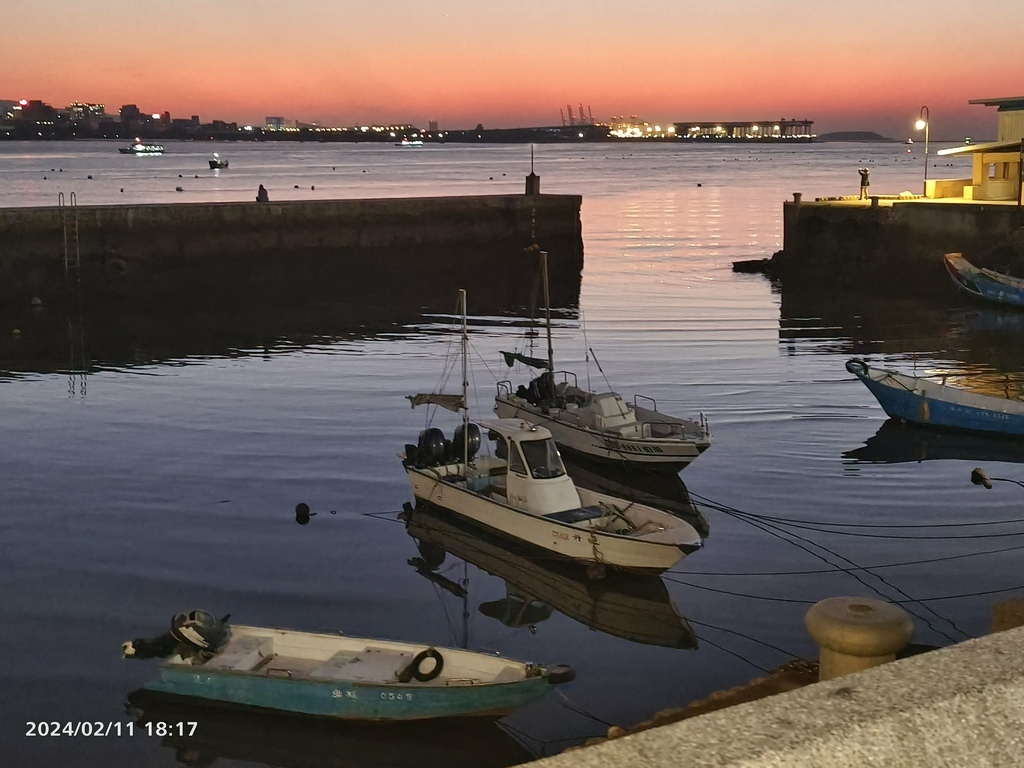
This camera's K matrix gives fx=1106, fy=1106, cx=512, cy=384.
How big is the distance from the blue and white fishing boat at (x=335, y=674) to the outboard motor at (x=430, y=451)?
7.01 meters

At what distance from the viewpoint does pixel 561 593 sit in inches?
601

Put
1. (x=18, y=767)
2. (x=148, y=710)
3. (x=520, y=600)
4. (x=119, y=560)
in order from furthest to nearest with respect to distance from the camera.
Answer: (x=119, y=560) → (x=520, y=600) → (x=148, y=710) → (x=18, y=767)

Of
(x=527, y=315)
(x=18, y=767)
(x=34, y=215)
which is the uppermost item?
(x=34, y=215)

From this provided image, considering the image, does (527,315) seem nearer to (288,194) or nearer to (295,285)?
(295,285)

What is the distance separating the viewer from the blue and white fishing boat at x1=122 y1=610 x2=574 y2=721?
10742mm

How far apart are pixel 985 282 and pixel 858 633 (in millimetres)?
36485

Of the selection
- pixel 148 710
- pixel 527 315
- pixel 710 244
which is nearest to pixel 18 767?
pixel 148 710

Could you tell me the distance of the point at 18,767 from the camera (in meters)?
10.8

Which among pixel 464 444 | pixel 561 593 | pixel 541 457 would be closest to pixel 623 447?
pixel 464 444

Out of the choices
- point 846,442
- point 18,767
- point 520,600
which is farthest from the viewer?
point 846,442

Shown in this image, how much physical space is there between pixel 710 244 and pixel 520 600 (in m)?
51.4

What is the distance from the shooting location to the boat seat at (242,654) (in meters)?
11.3
